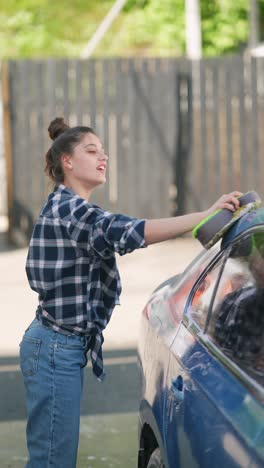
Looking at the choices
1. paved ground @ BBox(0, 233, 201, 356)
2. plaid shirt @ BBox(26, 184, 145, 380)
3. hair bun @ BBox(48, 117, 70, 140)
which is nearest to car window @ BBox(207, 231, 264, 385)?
plaid shirt @ BBox(26, 184, 145, 380)

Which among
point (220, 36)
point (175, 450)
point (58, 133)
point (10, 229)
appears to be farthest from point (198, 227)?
point (220, 36)

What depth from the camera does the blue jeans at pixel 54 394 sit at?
4191mm

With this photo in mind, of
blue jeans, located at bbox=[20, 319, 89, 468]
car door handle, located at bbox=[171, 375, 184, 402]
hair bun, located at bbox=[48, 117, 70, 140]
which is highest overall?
hair bun, located at bbox=[48, 117, 70, 140]

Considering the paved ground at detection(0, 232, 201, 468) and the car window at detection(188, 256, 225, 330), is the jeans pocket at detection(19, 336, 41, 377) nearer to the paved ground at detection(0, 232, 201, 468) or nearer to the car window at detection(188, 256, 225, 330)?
the car window at detection(188, 256, 225, 330)

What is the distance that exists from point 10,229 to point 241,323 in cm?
1066

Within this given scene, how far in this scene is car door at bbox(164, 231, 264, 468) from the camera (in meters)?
2.80

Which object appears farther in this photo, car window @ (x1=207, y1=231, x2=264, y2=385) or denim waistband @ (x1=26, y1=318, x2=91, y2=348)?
denim waistband @ (x1=26, y1=318, x2=91, y2=348)

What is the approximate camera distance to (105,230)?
3877mm

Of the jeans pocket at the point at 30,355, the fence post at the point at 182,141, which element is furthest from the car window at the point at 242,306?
the fence post at the point at 182,141

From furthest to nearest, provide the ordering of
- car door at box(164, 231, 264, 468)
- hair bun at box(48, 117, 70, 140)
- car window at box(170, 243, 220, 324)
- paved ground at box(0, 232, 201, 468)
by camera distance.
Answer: paved ground at box(0, 232, 201, 468)
hair bun at box(48, 117, 70, 140)
car window at box(170, 243, 220, 324)
car door at box(164, 231, 264, 468)

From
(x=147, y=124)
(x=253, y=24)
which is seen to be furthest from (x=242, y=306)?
(x=253, y=24)

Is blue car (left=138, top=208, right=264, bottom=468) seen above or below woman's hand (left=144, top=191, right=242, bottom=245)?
below

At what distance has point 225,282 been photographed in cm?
355

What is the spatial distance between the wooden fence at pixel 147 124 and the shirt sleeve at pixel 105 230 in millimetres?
9600
